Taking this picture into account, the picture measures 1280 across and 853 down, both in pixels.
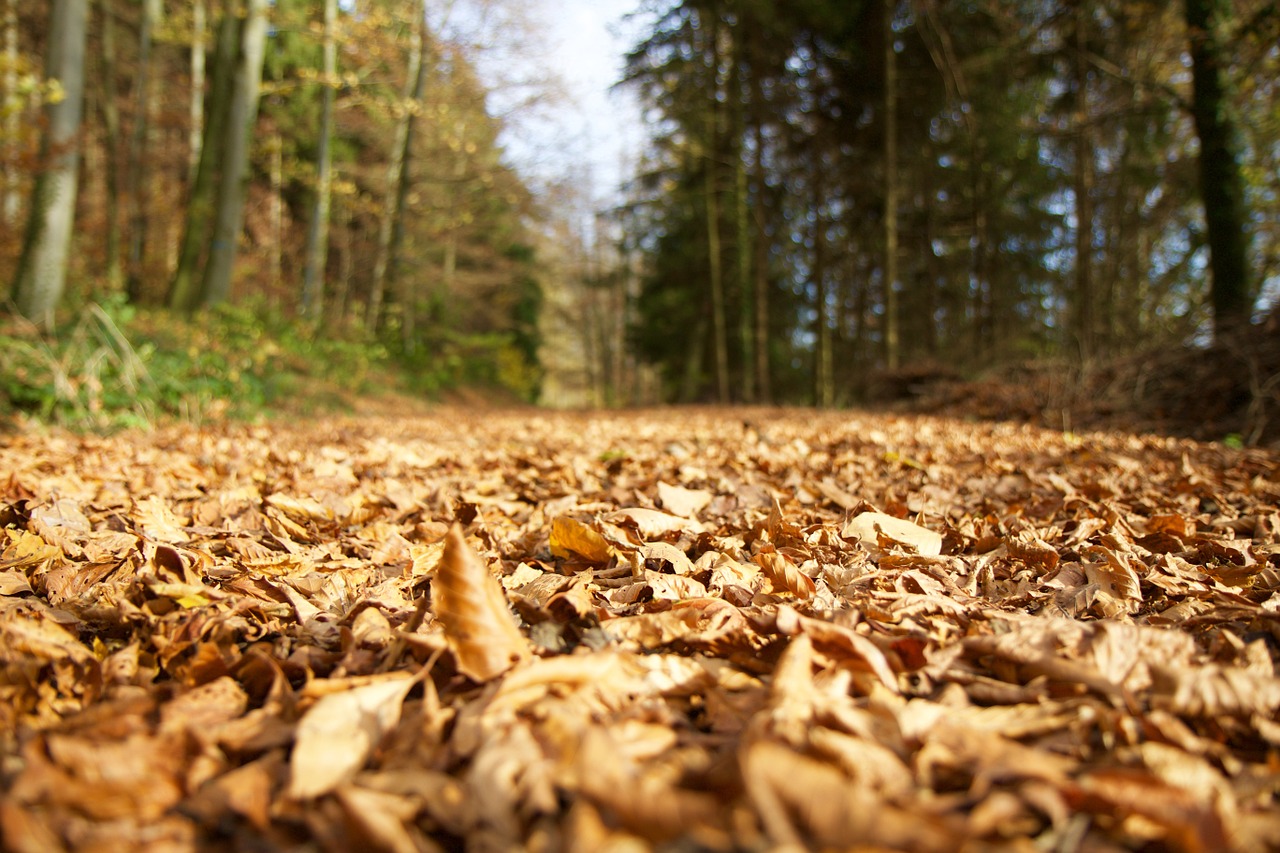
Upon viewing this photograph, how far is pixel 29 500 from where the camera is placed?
6.63 ft

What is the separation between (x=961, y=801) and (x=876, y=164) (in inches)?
616

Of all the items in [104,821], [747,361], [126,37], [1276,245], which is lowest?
[104,821]

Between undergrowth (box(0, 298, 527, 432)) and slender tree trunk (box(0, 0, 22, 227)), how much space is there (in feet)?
5.31

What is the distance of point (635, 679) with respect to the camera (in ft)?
3.60

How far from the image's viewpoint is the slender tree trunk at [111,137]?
1239 cm

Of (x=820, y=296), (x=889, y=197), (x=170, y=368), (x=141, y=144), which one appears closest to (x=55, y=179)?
(x=170, y=368)

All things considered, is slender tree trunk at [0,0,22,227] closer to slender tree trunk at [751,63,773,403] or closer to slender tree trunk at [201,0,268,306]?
slender tree trunk at [201,0,268,306]

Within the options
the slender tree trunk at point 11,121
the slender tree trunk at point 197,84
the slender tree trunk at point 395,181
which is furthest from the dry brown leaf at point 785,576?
the slender tree trunk at point 197,84

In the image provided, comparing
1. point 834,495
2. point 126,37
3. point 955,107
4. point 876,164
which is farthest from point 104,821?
point 126,37

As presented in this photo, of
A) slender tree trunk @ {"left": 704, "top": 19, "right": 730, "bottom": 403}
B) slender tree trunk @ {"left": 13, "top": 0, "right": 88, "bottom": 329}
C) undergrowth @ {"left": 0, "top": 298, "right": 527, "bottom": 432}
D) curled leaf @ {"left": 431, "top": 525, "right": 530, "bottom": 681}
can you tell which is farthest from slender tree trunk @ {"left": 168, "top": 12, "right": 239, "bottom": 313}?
curled leaf @ {"left": 431, "top": 525, "right": 530, "bottom": 681}

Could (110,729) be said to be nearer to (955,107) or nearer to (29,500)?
(29,500)

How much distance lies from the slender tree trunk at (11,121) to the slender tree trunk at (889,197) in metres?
10.7

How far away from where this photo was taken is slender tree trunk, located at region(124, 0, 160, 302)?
43.5 feet

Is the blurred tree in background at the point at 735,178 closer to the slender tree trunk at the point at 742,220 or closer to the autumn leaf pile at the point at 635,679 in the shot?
the slender tree trunk at the point at 742,220
